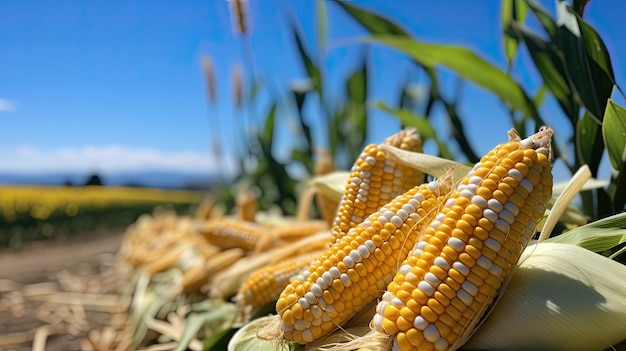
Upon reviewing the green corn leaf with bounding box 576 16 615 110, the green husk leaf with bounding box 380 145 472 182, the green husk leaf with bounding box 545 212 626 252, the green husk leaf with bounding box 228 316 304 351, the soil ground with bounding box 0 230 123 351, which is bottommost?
the soil ground with bounding box 0 230 123 351

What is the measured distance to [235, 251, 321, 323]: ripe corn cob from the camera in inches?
36.3

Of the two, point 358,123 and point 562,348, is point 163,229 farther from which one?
point 562,348

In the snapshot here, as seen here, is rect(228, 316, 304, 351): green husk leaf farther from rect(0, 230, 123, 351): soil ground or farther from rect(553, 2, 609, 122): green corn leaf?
rect(0, 230, 123, 351): soil ground

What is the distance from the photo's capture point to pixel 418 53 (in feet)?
4.09

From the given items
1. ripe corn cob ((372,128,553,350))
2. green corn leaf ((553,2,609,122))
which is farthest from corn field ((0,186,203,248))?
ripe corn cob ((372,128,553,350))

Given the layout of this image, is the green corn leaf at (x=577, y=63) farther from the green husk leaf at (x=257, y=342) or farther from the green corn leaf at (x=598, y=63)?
the green husk leaf at (x=257, y=342)

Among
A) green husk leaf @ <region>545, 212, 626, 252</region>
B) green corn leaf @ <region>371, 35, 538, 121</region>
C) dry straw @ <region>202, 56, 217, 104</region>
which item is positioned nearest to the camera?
green husk leaf @ <region>545, 212, 626, 252</region>

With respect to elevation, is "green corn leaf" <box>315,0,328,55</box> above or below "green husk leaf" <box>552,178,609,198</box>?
above

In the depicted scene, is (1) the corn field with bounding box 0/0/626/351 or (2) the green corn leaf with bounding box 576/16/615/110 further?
(2) the green corn leaf with bounding box 576/16/615/110

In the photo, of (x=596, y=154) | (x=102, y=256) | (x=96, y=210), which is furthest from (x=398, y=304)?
(x=96, y=210)

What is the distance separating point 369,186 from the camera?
763mm

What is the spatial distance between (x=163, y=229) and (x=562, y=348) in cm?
223

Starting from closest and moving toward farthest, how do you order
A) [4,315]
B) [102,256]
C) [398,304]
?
[398,304], [4,315], [102,256]

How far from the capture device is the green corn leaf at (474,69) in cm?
120
